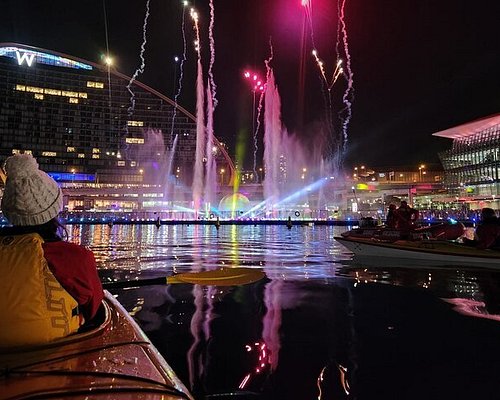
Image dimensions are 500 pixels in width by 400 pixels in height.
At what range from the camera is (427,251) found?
15.2m

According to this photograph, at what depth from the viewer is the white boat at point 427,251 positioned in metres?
13.9

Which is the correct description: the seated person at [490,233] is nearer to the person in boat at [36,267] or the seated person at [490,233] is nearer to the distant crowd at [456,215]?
the person in boat at [36,267]

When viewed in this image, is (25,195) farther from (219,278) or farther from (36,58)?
(36,58)

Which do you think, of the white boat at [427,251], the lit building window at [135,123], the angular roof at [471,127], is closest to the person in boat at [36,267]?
the white boat at [427,251]

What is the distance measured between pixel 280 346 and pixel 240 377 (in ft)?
3.91

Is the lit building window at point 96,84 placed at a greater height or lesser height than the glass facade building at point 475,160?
greater

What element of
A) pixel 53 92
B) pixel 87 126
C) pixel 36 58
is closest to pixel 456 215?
pixel 87 126

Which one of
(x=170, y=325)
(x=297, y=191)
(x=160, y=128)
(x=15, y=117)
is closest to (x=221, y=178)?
(x=160, y=128)

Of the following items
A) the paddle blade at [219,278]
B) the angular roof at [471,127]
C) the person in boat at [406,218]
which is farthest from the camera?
the angular roof at [471,127]

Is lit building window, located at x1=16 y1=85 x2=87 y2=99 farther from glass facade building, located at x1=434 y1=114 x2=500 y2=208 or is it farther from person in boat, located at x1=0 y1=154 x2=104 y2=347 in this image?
person in boat, located at x1=0 y1=154 x2=104 y2=347

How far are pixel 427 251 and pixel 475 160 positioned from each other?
87.1 metres

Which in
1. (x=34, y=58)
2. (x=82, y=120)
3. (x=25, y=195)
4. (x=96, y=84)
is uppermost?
(x=34, y=58)

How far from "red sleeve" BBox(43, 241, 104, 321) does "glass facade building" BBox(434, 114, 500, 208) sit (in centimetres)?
9173

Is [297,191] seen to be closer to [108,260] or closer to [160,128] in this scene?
[160,128]
